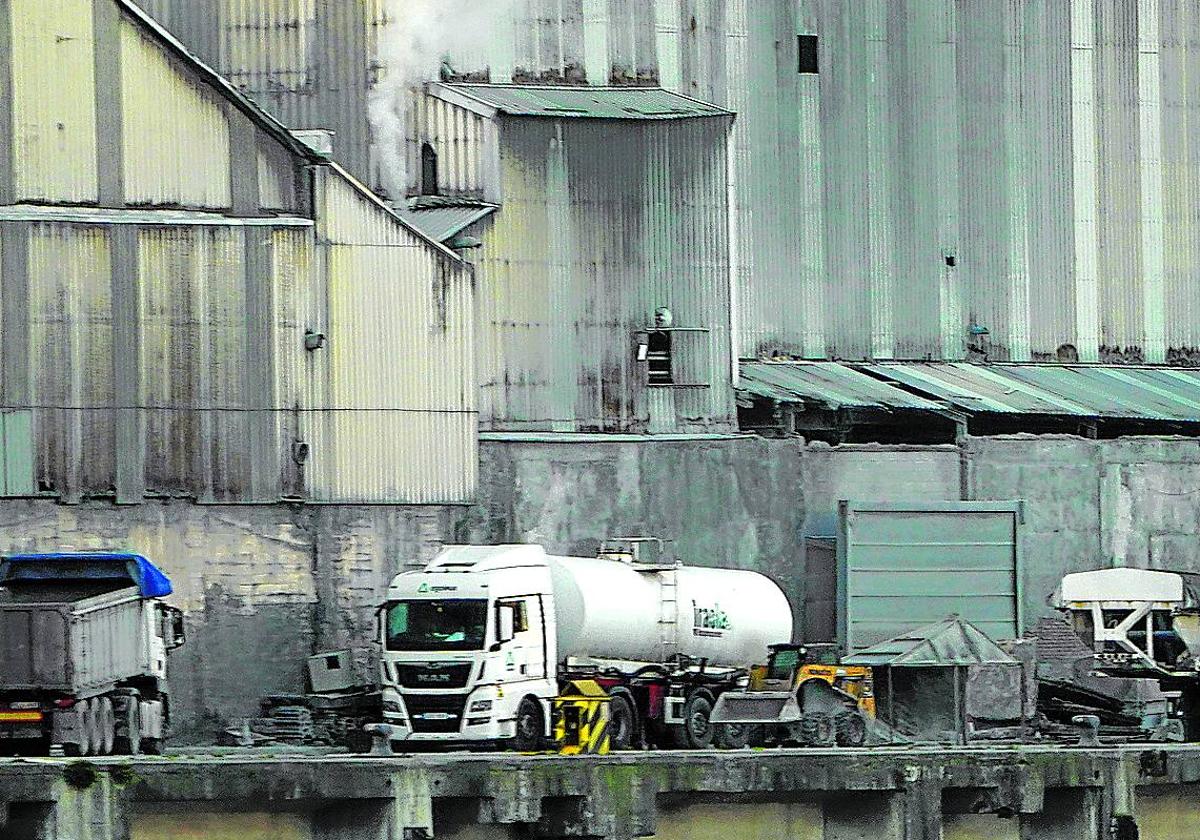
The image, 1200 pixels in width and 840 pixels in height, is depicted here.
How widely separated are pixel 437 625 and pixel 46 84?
12.4m

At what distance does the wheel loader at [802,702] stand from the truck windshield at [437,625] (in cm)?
463

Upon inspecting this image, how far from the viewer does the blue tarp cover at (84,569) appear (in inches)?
1679

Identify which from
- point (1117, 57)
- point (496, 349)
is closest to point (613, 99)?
point (496, 349)

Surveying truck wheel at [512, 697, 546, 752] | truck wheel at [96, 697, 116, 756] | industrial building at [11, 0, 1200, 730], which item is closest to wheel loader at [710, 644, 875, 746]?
truck wheel at [512, 697, 546, 752]

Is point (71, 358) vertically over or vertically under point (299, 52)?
under

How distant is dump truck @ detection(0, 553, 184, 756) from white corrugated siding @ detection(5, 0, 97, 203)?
7.45 metres

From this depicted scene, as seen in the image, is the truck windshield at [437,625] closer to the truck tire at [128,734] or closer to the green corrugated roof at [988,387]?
the truck tire at [128,734]

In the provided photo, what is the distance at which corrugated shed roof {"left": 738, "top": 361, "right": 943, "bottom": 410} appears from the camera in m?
57.5

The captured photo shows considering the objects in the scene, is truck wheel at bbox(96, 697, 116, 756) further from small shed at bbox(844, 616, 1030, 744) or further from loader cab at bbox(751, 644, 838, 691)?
small shed at bbox(844, 616, 1030, 744)

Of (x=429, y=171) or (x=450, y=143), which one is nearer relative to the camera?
(x=450, y=143)

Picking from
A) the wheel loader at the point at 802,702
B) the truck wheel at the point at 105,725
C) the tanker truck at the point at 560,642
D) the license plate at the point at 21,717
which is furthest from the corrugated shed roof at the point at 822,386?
the license plate at the point at 21,717

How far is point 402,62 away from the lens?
53500 mm

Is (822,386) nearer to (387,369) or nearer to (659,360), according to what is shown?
(659,360)

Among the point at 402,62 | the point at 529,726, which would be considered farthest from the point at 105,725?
the point at 402,62
